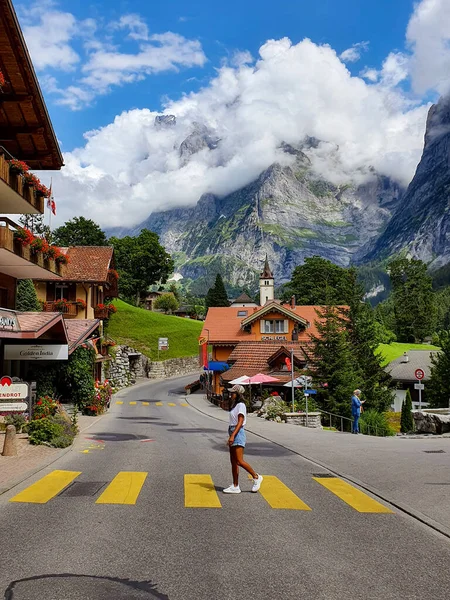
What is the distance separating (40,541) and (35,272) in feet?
59.2

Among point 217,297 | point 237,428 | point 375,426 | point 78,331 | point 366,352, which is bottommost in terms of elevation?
point 375,426

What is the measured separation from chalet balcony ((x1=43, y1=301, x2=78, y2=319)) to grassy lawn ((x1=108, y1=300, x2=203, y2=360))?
2608 centimetres

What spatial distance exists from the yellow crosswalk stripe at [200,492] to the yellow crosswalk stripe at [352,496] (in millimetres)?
2299

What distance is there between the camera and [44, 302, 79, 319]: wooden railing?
43.9 meters

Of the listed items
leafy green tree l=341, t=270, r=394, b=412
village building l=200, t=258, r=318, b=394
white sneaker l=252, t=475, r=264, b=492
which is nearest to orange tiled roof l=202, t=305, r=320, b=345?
village building l=200, t=258, r=318, b=394

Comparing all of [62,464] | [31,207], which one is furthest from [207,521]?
[31,207]

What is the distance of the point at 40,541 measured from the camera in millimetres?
7031

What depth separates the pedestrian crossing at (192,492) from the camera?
9391mm

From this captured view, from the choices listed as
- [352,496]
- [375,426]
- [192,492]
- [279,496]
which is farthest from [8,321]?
[375,426]

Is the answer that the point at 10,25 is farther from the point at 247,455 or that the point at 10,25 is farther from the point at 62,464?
the point at 247,455

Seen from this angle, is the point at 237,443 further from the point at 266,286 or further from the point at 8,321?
the point at 266,286

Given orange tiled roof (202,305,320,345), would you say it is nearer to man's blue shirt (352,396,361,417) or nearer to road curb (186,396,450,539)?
man's blue shirt (352,396,361,417)

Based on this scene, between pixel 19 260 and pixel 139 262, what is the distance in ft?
267

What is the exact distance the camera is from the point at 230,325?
55.3 m
